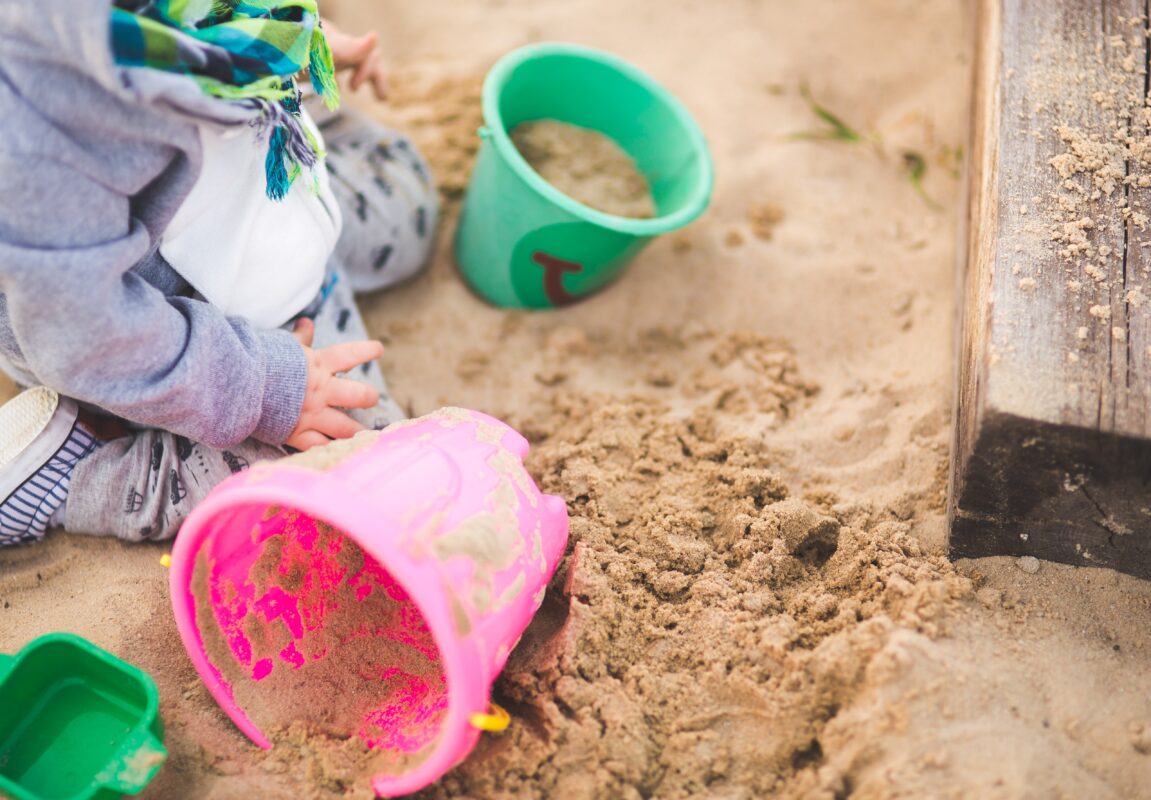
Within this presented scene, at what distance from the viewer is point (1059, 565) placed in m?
1.29

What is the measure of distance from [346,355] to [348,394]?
2.7 inches

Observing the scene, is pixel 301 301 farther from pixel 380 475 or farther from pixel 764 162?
pixel 764 162

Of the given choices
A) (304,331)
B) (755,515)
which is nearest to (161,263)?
(304,331)

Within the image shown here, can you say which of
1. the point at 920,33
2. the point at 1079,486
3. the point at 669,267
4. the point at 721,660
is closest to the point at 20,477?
the point at 721,660

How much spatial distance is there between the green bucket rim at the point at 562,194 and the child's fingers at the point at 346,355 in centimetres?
41

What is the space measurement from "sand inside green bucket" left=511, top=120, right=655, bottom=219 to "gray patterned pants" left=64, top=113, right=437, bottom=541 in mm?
236

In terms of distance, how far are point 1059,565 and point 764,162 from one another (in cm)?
113

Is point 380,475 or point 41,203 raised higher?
point 41,203

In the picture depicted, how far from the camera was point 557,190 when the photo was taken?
1.79 m

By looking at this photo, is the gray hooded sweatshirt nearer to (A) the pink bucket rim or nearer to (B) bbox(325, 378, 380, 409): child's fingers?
(B) bbox(325, 378, 380, 409): child's fingers

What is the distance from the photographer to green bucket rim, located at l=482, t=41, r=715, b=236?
1.59 metres

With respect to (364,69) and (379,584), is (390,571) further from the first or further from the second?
(364,69)

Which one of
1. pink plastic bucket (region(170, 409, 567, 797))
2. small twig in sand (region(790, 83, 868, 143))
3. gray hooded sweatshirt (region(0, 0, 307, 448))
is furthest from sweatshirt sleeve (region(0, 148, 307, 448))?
small twig in sand (region(790, 83, 868, 143))

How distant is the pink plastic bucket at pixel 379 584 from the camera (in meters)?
1.04
